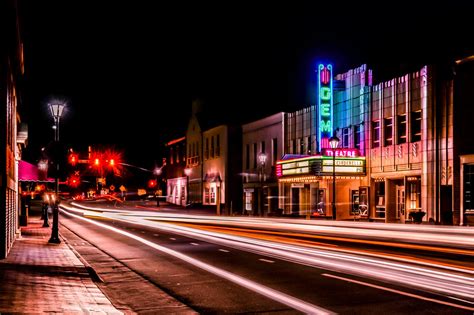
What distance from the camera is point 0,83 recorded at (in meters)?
Result: 15.8

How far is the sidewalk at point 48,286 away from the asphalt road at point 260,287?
63 cm

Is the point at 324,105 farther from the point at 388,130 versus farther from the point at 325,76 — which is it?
the point at 388,130

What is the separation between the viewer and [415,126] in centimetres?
3681

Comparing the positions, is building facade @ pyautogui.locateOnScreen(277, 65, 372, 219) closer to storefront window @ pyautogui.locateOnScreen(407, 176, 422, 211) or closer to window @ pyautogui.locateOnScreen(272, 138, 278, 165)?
storefront window @ pyautogui.locateOnScreen(407, 176, 422, 211)

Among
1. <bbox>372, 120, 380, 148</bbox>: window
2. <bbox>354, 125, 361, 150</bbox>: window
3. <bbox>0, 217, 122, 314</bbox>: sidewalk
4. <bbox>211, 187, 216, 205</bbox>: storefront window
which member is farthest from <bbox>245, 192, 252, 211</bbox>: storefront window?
<bbox>0, 217, 122, 314</bbox>: sidewalk

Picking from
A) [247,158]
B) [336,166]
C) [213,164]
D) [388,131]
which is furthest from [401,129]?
[213,164]

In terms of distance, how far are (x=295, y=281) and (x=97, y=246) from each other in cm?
1314

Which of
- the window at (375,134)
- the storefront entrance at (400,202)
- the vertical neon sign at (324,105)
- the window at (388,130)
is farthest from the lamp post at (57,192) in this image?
the window at (375,134)

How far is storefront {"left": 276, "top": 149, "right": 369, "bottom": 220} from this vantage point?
1612 inches

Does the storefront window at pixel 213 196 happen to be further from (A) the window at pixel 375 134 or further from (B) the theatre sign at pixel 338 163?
(A) the window at pixel 375 134

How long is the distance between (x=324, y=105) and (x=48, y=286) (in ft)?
107

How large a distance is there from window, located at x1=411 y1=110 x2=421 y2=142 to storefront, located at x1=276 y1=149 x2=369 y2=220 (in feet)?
16.3

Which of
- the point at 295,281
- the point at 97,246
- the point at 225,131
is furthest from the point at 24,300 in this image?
the point at 225,131

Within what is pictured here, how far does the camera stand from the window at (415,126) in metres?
36.6
